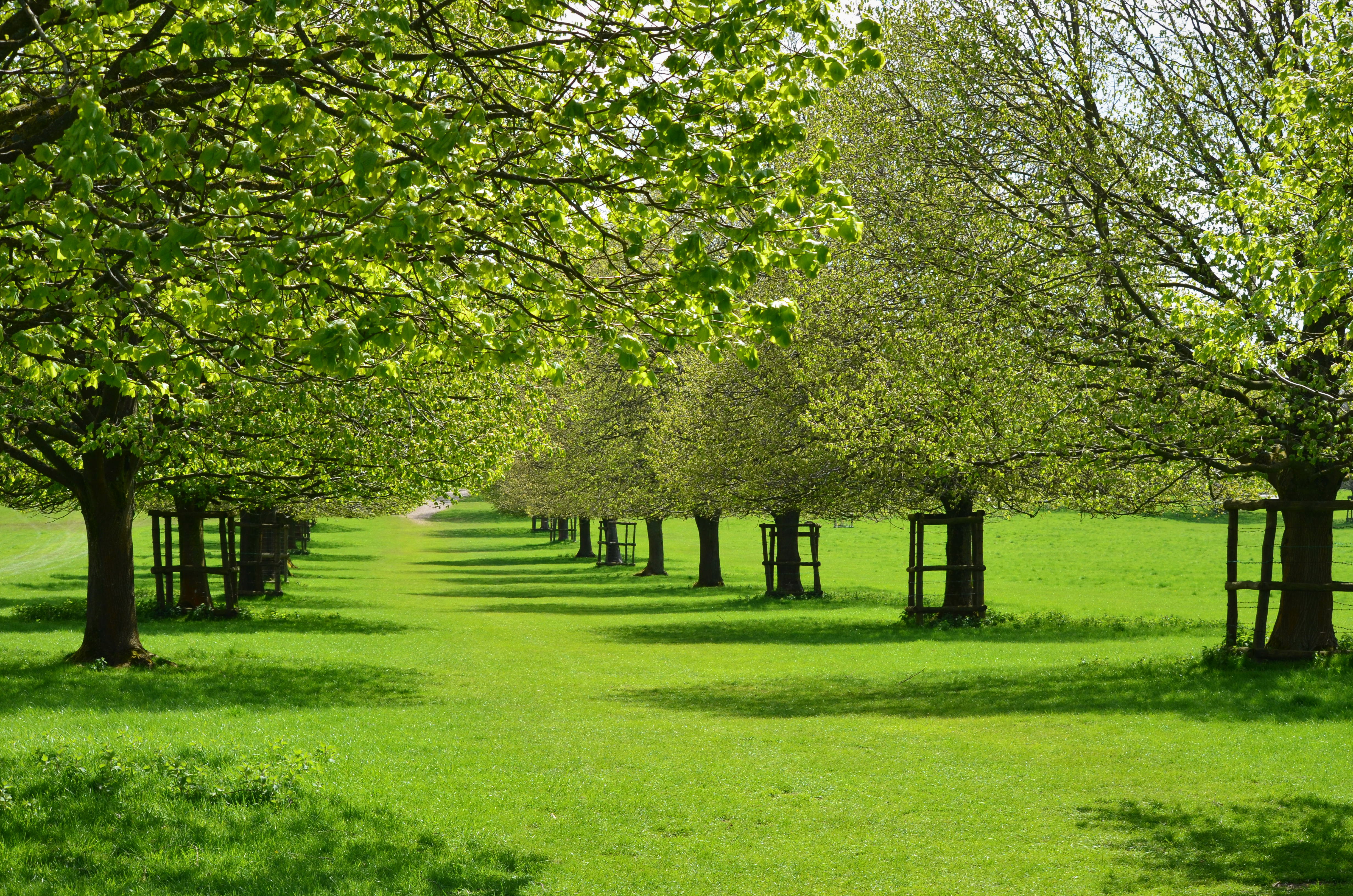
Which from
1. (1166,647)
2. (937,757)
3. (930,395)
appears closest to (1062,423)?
(930,395)

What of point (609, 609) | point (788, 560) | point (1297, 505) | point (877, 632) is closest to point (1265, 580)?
point (1297, 505)

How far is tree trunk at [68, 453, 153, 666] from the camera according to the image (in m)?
21.4

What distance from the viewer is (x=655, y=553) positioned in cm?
5441

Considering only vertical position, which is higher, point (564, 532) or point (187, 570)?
point (187, 570)

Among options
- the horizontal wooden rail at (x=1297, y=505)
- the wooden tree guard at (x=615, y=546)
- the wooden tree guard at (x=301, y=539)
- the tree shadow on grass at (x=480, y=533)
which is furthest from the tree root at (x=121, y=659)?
the tree shadow on grass at (x=480, y=533)

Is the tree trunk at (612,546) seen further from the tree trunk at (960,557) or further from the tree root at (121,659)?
the tree root at (121,659)

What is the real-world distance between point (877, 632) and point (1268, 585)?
12.0 m

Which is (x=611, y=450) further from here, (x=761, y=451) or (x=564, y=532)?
(x=564, y=532)

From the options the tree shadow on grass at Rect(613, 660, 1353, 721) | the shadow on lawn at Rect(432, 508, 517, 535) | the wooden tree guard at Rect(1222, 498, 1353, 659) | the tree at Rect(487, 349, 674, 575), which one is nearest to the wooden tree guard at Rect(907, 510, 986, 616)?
the tree shadow on grass at Rect(613, 660, 1353, 721)

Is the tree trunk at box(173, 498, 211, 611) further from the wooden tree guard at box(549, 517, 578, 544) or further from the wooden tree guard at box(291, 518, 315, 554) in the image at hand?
the wooden tree guard at box(549, 517, 578, 544)

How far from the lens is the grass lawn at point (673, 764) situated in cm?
991

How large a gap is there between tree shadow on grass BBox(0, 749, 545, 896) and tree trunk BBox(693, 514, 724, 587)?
35.2 m

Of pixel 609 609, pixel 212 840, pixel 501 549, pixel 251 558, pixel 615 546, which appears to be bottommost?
pixel 501 549

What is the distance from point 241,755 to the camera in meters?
12.6
